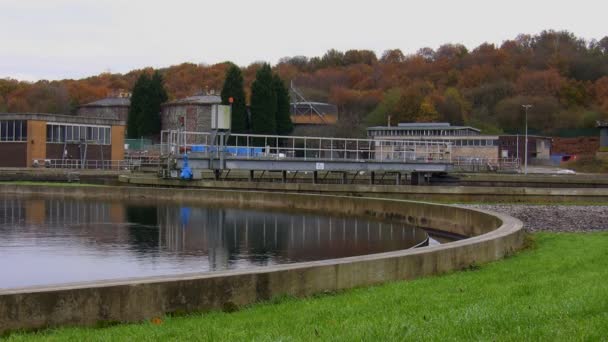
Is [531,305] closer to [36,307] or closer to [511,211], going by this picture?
[36,307]

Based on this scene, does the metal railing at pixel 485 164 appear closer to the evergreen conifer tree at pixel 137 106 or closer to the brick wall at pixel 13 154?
the brick wall at pixel 13 154

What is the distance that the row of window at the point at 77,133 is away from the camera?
67625 mm

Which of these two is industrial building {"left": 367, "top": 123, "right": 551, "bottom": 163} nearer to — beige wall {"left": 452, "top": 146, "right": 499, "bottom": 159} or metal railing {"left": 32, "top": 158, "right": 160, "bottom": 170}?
beige wall {"left": 452, "top": 146, "right": 499, "bottom": 159}

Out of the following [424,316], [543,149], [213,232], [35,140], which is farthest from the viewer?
[543,149]

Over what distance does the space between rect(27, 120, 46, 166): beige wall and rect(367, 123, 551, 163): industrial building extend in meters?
43.7

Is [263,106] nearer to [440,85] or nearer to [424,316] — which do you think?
[440,85]

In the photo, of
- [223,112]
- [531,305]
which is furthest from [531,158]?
[531,305]

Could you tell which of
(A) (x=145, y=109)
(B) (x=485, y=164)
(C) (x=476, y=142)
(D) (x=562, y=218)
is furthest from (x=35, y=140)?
(C) (x=476, y=142)

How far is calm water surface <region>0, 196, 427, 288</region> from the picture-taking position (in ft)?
50.8

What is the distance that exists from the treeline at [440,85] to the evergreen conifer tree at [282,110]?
28.3ft

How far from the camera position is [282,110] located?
333ft

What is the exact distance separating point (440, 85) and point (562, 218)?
416 feet

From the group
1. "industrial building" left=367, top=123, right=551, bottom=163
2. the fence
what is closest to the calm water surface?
the fence

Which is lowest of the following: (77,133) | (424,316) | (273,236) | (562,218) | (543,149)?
(273,236)
